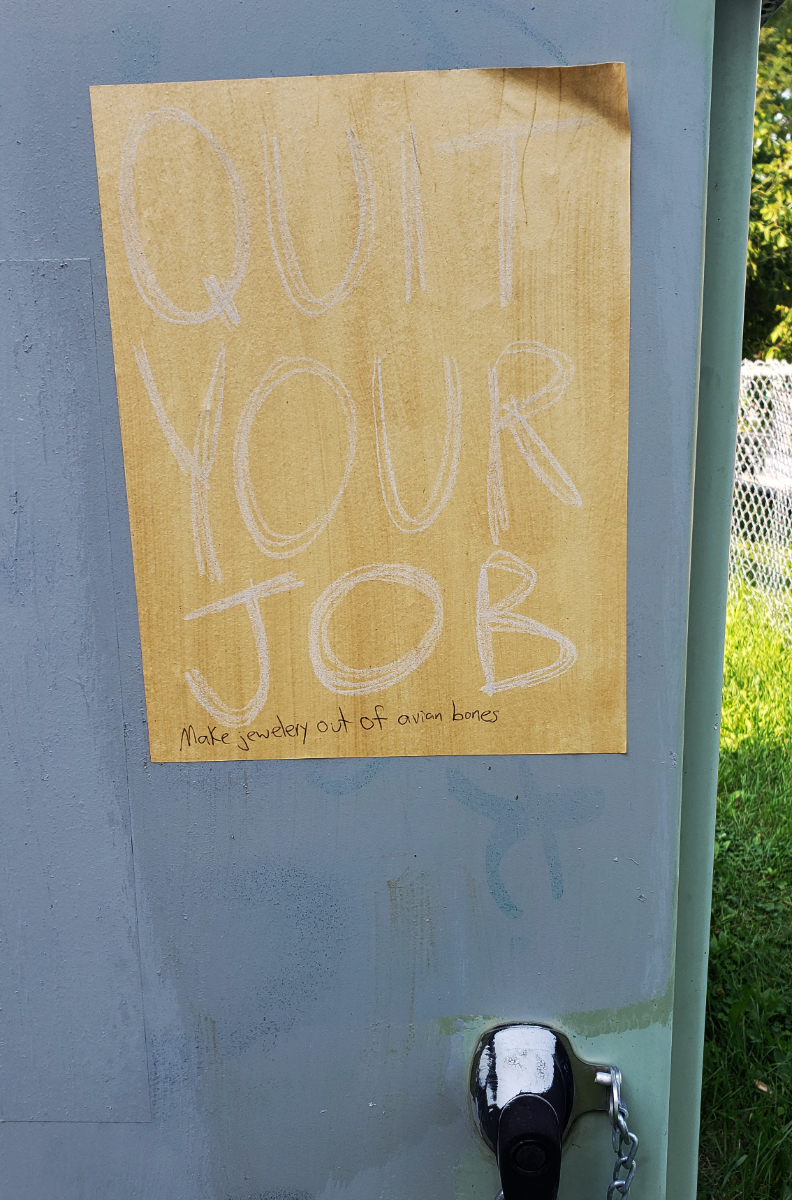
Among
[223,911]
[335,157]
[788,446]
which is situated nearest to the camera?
[335,157]

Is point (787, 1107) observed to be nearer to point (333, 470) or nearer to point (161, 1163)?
point (161, 1163)

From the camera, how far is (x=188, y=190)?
2.97 feet

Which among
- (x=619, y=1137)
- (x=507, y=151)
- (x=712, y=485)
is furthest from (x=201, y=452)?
(x=619, y=1137)

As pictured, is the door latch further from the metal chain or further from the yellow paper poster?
the yellow paper poster

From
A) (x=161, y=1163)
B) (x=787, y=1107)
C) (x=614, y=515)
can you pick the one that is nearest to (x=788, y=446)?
(x=787, y=1107)

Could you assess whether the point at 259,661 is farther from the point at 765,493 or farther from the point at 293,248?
the point at 765,493

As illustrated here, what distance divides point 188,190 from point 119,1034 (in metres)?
0.96

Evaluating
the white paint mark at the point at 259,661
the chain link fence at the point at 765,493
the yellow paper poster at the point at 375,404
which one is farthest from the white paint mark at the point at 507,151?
the chain link fence at the point at 765,493

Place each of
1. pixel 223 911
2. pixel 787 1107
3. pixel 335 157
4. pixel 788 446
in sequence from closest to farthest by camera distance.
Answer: pixel 335 157, pixel 223 911, pixel 787 1107, pixel 788 446

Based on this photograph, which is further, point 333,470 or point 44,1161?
point 44,1161

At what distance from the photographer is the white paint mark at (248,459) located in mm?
926

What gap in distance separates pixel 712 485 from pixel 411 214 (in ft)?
1.46

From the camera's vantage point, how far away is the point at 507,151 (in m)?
0.88

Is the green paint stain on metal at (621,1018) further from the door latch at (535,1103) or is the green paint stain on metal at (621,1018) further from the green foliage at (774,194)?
the green foliage at (774,194)
